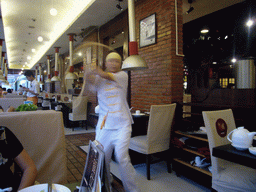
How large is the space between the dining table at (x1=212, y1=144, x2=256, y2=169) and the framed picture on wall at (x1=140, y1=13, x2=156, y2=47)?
2.75 metres

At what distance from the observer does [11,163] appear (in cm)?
124

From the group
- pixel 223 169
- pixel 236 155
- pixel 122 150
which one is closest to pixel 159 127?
pixel 122 150

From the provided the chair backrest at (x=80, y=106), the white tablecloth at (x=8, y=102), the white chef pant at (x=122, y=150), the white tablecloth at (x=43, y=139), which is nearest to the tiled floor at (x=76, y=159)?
the white chef pant at (x=122, y=150)

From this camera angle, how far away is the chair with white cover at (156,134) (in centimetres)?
281

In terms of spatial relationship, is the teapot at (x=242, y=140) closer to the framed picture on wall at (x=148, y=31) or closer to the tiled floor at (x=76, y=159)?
the tiled floor at (x=76, y=159)

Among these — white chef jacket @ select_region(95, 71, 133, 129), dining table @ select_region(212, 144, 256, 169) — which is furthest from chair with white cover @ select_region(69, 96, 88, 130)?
dining table @ select_region(212, 144, 256, 169)

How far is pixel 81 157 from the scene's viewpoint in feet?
12.5

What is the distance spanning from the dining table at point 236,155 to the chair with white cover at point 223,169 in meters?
0.35

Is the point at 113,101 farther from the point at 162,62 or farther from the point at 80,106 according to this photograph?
the point at 80,106

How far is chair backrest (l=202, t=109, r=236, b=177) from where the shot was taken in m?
1.95

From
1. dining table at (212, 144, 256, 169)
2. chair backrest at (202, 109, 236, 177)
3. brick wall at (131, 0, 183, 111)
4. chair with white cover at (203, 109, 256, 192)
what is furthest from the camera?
brick wall at (131, 0, 183, 111)

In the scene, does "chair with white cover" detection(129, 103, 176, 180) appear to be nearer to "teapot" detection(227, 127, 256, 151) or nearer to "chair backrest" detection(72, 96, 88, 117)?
"teapot" detection(227, 127, 256, 151)

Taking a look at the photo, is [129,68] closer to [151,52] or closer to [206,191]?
[151,52]

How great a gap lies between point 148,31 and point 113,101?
2.35 m
